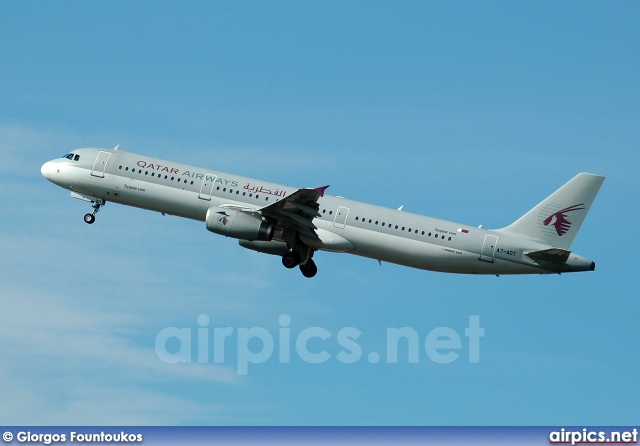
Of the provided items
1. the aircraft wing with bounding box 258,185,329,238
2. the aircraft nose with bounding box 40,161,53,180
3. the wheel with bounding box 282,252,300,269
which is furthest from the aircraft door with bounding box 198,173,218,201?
the aircraft nose with bounding box 40,161,53,180

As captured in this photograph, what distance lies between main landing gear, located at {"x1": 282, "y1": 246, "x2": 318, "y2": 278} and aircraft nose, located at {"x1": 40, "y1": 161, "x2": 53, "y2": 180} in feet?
53.6

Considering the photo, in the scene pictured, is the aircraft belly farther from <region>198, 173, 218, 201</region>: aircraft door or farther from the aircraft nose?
the aircraft nose

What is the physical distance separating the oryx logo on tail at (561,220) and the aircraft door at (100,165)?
2726 centimetres

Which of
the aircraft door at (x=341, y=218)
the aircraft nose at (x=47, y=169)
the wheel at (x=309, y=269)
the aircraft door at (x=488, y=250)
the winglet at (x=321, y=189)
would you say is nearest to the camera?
the winglet at (x=321, y=189)

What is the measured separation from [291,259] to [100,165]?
1341 cm

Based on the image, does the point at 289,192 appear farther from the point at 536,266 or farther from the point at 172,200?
the point at 536,266

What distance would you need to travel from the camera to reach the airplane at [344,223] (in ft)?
216

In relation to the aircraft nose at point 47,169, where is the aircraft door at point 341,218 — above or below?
below

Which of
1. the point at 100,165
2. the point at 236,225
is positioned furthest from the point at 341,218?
the point at 100,165

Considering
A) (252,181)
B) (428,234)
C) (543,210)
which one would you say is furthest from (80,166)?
(543,210)

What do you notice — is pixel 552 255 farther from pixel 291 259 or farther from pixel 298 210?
pixel 291 259

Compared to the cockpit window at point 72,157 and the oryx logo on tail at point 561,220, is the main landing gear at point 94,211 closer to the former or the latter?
the cockpit window at point 72,157

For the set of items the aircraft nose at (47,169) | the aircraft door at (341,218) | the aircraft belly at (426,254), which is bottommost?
the aircraft belly at (426,254)

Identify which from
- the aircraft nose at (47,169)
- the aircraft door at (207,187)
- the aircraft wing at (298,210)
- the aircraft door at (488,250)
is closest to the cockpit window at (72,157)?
the aircraft nose at (47,169)
